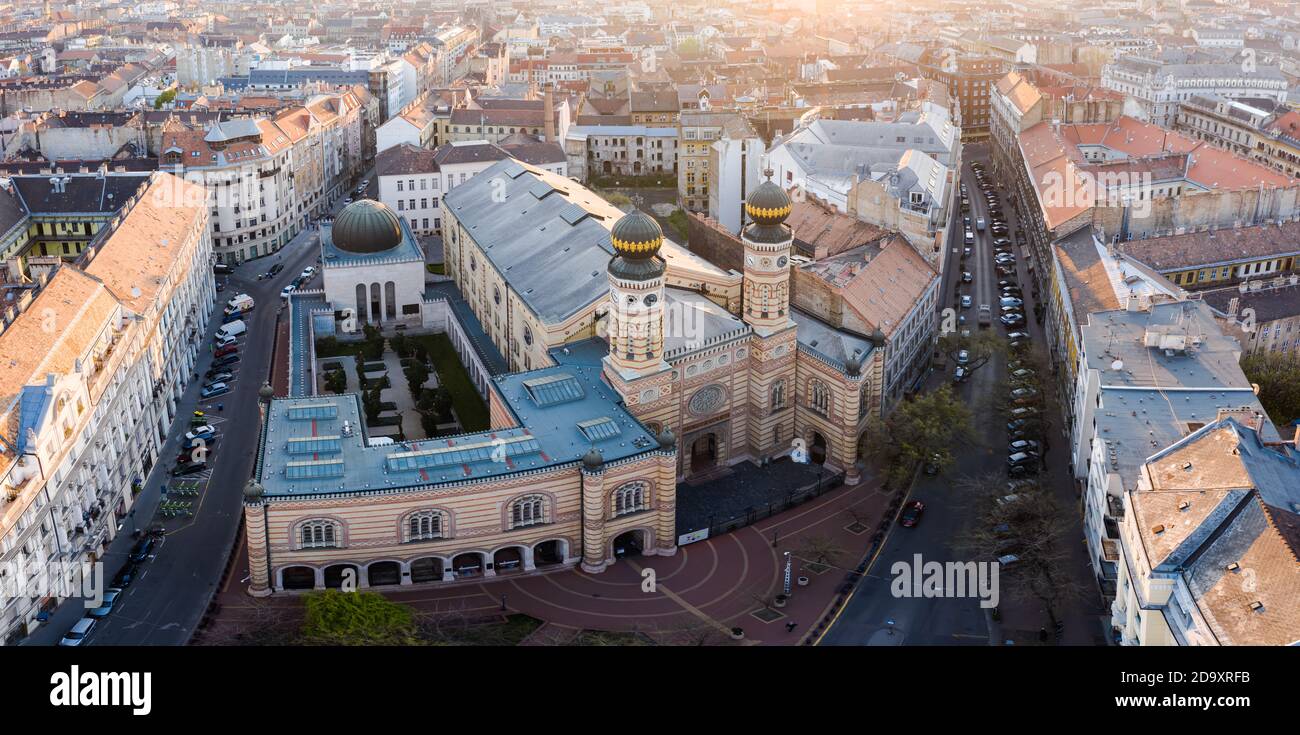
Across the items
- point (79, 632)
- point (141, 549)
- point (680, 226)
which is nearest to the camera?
point (79, 632)

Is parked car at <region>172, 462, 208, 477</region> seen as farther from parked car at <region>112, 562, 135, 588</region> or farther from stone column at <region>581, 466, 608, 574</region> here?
stone column at <region>581, 466, 608, 574</region>

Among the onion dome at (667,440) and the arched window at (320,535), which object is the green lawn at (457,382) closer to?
the onion dome at (667,440)

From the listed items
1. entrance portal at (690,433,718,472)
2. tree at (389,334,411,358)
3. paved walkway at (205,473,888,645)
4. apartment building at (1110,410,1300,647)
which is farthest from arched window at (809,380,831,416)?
tree at (389,334,411,358)

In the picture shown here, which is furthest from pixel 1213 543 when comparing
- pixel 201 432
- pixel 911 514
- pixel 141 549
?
pixel 201 432

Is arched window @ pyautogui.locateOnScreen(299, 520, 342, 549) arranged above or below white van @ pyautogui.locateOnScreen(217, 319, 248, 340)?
below

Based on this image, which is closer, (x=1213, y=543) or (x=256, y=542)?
(x=1213, y=543)

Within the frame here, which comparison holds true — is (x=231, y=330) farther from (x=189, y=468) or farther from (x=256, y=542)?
(x=256, y=542)
